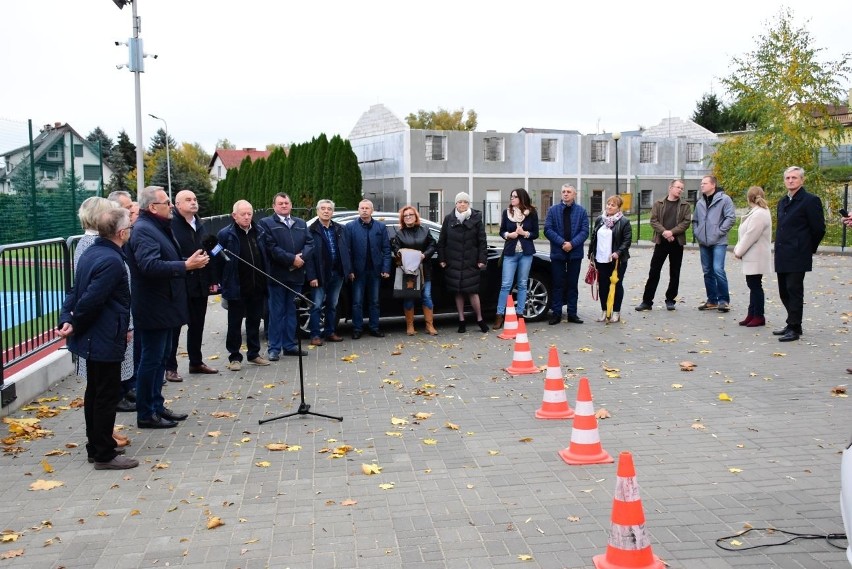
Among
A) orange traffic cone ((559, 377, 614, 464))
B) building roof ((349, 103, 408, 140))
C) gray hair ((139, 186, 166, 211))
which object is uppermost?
building roof ((349, 103, 408, 140))

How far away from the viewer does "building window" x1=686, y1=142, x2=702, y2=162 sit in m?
61.7

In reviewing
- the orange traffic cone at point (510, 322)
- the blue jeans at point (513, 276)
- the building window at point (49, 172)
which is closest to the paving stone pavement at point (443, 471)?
the orange traffic cone at point (510, 322)

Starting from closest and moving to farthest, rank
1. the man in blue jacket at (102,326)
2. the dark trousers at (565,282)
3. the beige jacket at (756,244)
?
the man in blue jacket at (102,326) → the beige jacket at (756,244) → the dark trousers at (565,282)

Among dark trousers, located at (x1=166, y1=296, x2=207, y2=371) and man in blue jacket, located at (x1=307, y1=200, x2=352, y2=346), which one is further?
man in blue jacket, located at (x1=307, y1=200, x2=352, y2=346)

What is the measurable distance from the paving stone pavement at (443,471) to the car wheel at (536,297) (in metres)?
2.90

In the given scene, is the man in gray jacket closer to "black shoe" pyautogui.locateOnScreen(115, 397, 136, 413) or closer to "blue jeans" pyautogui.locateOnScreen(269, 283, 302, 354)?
"blue jeans" pyautogui.locateOnScreen(269, 283, 302, 354)

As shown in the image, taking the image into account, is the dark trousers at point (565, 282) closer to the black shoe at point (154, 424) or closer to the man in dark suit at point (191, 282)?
the man in dark suit at point (191, 282)

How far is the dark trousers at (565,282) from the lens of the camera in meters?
12.5

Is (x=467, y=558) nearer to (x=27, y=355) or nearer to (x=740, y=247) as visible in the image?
(x=27, y=355)

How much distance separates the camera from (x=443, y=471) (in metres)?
5.84

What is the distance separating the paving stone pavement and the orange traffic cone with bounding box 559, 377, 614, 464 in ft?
0.32

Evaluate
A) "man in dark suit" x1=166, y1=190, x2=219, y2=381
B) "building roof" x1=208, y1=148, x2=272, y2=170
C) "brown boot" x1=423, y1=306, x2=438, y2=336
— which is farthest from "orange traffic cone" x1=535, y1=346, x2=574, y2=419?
"building roof" x1=208, y1=148, x2=272, y2=170

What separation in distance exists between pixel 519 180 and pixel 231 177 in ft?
75.1

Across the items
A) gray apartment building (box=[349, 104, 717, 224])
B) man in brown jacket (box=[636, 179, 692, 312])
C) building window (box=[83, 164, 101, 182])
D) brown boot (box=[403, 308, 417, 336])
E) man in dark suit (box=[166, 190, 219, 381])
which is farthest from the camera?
gray apartment building (box=[349, 104, 717, 224])
